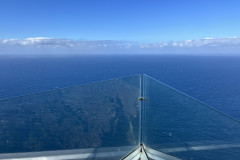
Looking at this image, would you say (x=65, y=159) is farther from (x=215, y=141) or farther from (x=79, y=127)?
(x=215, y=141)

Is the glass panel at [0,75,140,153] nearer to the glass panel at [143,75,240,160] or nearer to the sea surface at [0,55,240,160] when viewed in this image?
the sea surface at [0,55,240,160]

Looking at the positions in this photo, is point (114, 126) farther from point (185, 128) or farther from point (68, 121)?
point (185, 128)

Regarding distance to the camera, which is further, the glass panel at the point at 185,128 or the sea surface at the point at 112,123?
the sea surface at the point at 112,123

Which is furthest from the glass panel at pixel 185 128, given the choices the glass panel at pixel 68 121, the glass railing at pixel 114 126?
the glass panel at pixel 68 121

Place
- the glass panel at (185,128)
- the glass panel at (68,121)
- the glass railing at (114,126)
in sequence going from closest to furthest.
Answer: the glass panel at (185,128)
the glass railing at (114,126)
the glass panel at (68,121)

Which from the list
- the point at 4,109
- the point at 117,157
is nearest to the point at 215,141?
the point at 117,157

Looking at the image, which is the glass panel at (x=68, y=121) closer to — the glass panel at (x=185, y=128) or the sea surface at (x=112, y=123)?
the sea surface at (x=112, y=123)

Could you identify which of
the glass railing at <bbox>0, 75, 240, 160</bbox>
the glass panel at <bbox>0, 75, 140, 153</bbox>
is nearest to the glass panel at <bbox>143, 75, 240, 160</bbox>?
the glass railing at <bbox>0, 75, 240, 160</bbox>
